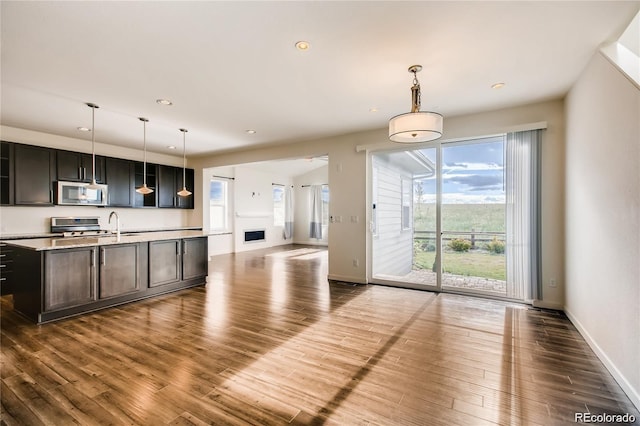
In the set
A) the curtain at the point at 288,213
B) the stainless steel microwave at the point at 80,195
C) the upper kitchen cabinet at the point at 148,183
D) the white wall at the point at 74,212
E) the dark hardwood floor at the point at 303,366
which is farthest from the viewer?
the curtain at the point at 288,213

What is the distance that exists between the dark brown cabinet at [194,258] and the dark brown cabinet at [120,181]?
2.53 metres

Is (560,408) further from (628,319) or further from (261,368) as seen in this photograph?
(261,368)

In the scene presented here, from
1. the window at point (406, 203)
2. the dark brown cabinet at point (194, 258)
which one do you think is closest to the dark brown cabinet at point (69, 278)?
the dark brown cabinet at point (194, 258)

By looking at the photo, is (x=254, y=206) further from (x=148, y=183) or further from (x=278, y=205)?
(x=148, y=183)

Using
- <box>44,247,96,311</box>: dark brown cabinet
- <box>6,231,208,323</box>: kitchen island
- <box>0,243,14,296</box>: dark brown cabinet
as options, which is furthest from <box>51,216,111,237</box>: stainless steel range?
<box>44,247,96,311</box>: dark brown cabinet

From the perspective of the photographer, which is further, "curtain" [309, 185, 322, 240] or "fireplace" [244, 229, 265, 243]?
"curtain" [309, 185, 322, 240]

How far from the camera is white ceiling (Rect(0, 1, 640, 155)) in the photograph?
211cm

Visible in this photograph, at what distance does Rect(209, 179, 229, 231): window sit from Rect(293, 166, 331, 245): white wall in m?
3.33

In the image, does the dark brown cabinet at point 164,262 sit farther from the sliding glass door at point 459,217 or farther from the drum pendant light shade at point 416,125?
the drum pendant light shade at point 416,125

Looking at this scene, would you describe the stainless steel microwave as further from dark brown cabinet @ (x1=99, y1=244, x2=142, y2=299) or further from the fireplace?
the fireplace

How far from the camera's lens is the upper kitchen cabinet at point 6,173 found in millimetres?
4727

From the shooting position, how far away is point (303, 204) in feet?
38.3

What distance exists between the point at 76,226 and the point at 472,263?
23.8ft

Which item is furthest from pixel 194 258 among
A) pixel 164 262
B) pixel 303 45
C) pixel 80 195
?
pixel 303 45
